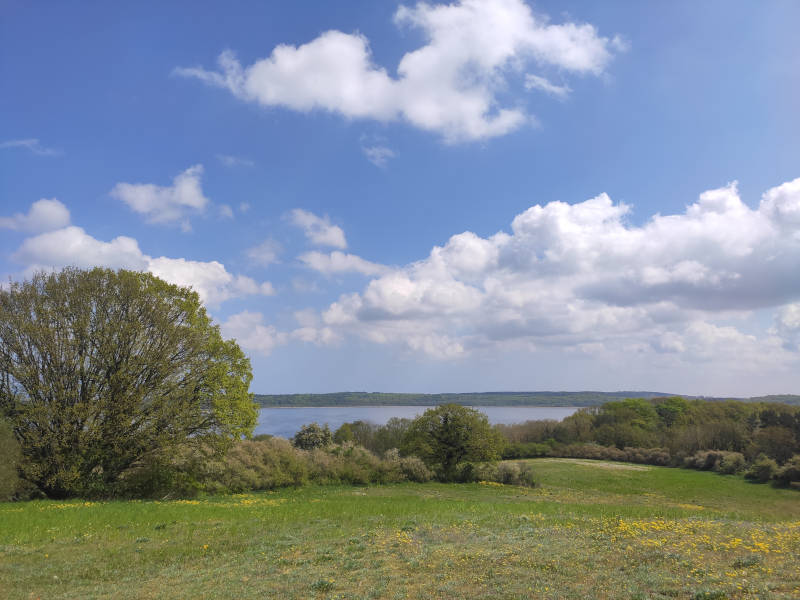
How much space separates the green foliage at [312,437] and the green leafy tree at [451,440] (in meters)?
A: 9.27

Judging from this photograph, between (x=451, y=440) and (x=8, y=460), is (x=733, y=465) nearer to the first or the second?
(x=451, y=440)

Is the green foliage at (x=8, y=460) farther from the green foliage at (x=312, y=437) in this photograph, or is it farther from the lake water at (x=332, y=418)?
the green foliage at (x=312, y=437)

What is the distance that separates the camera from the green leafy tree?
3653 centimetres

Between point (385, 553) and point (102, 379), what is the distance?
19274 mm

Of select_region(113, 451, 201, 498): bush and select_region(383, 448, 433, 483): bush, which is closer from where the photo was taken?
select_region(113, 451, 201, 498): bush

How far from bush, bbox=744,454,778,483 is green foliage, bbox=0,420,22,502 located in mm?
49269

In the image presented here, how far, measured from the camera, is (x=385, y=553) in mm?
10328

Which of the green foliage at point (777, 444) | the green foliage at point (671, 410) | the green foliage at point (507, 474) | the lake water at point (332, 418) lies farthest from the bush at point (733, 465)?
the green foliage at point (671, 410)

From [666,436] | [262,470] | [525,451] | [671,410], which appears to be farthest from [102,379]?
[671,410]

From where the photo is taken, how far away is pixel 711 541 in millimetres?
10242

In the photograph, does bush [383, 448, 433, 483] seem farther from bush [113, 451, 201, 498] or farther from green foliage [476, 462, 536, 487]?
bush [113, 451, 201, 498]

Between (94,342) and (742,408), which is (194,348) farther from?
(742,408)

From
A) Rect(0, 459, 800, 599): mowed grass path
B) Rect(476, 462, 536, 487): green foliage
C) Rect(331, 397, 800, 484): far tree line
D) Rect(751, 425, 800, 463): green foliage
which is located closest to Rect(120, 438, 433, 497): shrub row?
Rect(331, 397, 800, 484): far tree line

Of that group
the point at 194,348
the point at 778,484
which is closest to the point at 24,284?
the point at 194,348
